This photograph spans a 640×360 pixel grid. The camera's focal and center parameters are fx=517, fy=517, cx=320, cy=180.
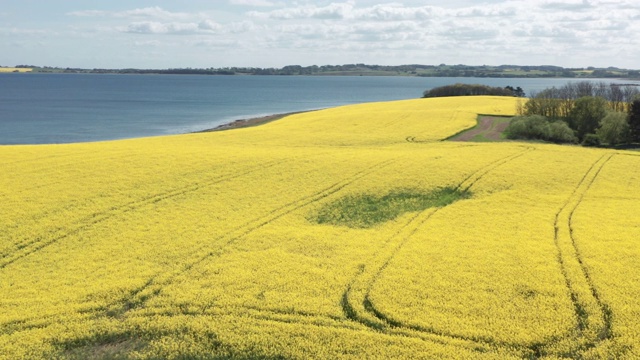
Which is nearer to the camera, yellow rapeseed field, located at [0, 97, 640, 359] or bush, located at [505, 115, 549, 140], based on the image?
yellow rapeseed field, located at [0, 97, 640, 359]

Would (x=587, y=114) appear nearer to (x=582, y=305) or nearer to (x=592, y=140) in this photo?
(x=592, y=140)

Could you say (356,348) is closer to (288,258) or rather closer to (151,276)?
(288,258)

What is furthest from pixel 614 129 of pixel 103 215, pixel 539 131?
pixel 103 215

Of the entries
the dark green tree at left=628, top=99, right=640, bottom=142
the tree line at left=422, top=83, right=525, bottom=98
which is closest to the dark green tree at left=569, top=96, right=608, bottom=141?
the dark green tree at left=628, top=99, right=640, bottom=142

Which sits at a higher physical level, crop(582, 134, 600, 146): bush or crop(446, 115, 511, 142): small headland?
crop(446, 115, 511, 142): small headland

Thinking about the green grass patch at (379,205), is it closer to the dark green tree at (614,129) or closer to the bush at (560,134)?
the bush at (560,134)

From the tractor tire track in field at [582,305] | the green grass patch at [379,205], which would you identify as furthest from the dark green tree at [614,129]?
the green grass patch at [379,205]

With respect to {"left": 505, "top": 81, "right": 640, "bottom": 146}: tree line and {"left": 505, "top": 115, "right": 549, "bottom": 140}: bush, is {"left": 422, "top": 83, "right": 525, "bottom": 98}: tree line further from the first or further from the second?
{"left": 505, "top": 115, "right": 549, "bottom": 140}: bush
